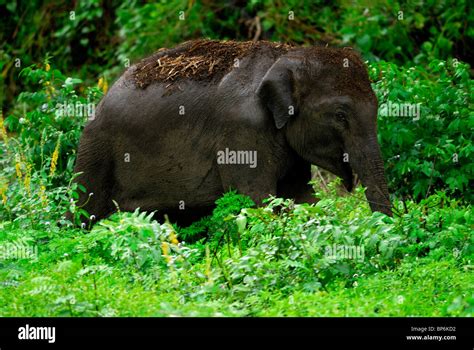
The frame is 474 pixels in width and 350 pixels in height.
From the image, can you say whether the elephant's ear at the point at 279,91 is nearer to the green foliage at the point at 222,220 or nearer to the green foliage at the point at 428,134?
the green foliage at the point at 222,220

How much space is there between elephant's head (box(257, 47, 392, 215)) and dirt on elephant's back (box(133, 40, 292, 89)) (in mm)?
403

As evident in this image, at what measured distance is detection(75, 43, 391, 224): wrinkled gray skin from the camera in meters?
8.96

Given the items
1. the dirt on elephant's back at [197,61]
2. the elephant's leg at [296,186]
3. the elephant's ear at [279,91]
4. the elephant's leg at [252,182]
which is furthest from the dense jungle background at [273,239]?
the dirt on elephant's back at [197,61]

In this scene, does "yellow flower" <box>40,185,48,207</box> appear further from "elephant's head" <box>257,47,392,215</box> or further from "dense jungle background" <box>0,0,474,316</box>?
"elephant's head" <box>257,47,392,215</box>

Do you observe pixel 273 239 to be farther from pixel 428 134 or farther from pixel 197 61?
pixel 428 134

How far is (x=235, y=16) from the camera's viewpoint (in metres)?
15.8

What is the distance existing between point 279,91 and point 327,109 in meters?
0.42

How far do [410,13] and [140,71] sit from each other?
5540 mm

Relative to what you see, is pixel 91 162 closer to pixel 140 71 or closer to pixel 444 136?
pixel 140 71

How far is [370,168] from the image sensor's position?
887 cm

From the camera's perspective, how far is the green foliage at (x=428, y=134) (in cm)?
954

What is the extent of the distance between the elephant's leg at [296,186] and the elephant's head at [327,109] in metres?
0.46

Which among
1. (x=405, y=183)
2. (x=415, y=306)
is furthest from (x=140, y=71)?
(x=415, y=306)

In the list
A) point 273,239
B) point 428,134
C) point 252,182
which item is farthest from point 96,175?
point 428,134
